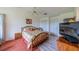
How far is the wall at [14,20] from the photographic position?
162 cm

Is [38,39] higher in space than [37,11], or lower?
lower

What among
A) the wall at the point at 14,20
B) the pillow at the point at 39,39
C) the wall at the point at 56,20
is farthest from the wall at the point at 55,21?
the wall at the point at 14,20

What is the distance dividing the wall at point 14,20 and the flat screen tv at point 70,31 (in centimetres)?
52

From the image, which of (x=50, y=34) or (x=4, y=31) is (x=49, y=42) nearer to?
(x=50, y=34)

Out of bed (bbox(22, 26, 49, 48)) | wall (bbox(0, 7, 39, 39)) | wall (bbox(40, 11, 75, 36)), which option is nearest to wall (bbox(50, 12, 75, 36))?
wall (bbox(40, 11, 75, 36))

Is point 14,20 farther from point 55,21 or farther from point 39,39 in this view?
point 55,21

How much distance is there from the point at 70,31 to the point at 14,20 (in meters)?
0.78

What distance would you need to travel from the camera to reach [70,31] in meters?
1.62

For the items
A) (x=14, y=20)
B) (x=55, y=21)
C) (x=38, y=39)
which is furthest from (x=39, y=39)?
(x=14, y=20)

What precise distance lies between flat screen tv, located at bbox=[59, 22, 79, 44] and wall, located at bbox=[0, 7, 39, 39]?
20.5 inches

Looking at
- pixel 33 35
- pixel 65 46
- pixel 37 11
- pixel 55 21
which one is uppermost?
pixel 37 11

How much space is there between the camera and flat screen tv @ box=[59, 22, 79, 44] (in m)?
1.55

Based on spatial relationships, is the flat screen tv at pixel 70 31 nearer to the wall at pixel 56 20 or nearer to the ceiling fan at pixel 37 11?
the wall at pixel 56 20
